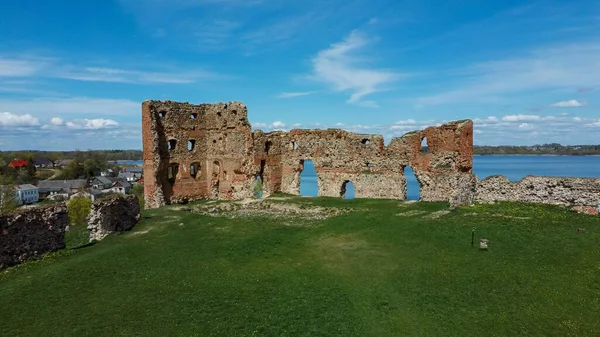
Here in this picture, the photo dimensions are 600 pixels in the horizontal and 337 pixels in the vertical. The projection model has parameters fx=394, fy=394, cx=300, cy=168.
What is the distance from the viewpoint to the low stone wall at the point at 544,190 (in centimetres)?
1808

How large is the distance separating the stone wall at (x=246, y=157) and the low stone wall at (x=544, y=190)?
166 inches

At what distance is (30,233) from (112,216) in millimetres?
3952

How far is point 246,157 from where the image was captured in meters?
29.8

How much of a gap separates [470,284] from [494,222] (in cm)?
640

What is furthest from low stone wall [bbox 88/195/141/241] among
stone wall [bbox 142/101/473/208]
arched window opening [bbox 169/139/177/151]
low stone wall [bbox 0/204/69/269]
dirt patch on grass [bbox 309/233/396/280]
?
arched window opening [bbox 169/139/177/151]

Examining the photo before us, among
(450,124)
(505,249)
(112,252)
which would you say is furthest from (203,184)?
(505,249)

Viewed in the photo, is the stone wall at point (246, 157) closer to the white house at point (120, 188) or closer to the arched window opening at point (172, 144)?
the arched window opening at point (172, 144)

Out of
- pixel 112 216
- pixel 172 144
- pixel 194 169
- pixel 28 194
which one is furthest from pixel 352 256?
pixel 28 194

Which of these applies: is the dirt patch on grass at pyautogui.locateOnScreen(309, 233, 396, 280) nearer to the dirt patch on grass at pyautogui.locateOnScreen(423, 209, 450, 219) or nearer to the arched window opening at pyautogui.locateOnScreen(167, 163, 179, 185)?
the dirt patch on grass at pyautogui.locateOnScreen(423, 209, 450, 219)

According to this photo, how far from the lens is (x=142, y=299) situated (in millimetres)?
10367

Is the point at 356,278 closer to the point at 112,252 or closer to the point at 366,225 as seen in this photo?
the point at 366,225

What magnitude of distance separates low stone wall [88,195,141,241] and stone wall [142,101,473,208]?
8.01m

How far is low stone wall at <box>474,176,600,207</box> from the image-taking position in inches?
712

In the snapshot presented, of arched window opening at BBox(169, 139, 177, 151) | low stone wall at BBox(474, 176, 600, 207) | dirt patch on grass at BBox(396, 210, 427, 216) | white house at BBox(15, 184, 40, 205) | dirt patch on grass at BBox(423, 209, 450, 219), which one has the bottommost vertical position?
white house at BBox(15, 184, 40, 205)
